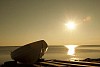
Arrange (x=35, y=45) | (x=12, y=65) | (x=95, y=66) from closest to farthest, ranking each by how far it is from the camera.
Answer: (x=95, y=66) → (x=12, y=65) → (x=35, y=45)

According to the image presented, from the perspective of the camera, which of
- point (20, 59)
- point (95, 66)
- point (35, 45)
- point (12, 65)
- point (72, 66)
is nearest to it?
point (95, 66)

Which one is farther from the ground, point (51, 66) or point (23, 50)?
point (23, 50)

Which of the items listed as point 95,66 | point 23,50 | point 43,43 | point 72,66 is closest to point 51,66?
point 72,66

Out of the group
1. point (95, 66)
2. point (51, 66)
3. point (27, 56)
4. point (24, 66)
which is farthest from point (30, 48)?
point (95, 66)

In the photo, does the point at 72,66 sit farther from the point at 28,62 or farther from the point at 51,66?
the point at 28,62

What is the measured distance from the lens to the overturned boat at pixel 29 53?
26797 millimetres

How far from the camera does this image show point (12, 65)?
2292 cm

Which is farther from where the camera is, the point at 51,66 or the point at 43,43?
the point at 43,43

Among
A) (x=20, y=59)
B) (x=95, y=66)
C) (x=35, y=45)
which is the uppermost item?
(x=35, y=45)

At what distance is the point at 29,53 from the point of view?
2791 cm

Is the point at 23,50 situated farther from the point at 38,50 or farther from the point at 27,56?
the point at 38,50

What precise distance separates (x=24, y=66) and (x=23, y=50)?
3019 mm

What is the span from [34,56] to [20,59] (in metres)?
2.01

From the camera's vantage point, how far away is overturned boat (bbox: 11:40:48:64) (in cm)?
2680
